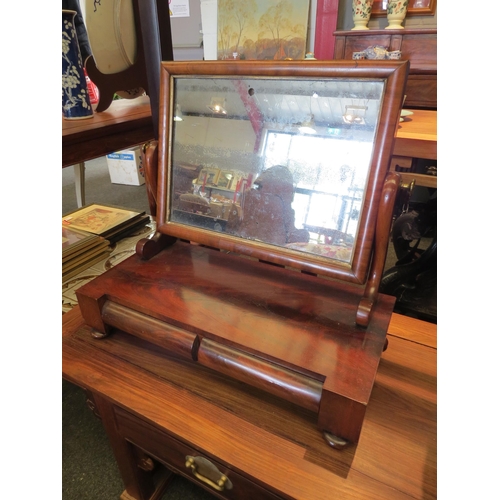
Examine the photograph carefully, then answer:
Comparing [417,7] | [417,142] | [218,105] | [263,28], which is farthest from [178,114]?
[263,28]

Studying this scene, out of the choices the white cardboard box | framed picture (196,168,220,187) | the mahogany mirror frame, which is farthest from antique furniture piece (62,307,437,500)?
the white cardboard box

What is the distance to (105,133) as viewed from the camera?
81 cm

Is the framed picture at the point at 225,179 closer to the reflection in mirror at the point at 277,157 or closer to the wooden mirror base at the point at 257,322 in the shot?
the reflection in mirror at the point at 277,157

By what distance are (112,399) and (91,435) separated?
2.46ft

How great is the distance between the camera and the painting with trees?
2660 mm

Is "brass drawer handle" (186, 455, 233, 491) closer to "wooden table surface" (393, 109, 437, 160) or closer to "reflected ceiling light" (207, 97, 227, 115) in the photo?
"reflected ceiling light" (207, 97, 227, 115)

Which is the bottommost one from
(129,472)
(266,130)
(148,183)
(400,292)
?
(129,472)

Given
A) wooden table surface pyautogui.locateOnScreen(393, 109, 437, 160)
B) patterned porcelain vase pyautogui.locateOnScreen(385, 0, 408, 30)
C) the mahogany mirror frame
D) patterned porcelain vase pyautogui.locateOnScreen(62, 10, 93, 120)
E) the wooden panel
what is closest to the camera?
the mahogany mirror frame

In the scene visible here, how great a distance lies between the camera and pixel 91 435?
1.18 m

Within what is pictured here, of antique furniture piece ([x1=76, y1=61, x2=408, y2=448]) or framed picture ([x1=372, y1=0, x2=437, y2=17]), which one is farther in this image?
framed picture ([x1=372, y1=0, x2=437, y2=17])

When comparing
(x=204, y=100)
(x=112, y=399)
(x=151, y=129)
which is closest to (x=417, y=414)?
(x=112, y=399)

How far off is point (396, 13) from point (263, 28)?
101 centimetres

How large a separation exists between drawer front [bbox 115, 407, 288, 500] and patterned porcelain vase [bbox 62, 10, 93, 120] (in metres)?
0.69

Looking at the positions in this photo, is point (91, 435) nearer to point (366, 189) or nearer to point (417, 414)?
point (417, 414)
